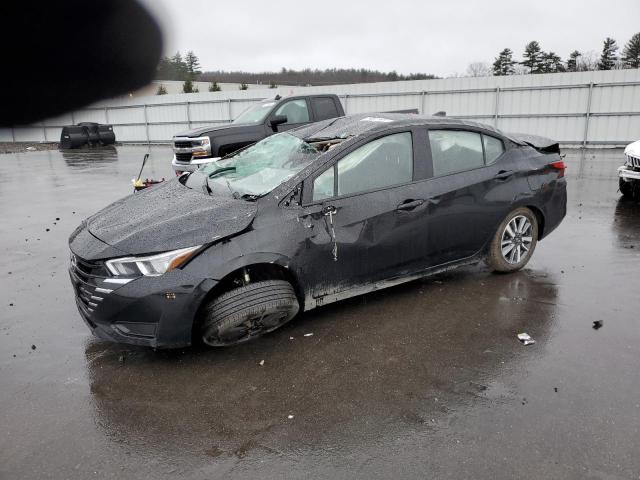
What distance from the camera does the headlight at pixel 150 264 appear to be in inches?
134

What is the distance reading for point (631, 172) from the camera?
8227mm

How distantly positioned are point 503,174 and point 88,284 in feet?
12.3

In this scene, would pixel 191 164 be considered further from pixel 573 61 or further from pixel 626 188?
pixel 573 61

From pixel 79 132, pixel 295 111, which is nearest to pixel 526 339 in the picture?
pixel 79 132

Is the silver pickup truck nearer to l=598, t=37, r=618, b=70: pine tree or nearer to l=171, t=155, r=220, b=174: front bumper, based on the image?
l=171, t=155, r=220, b=174: front bumper

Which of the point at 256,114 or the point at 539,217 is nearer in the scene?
the point at 539,217

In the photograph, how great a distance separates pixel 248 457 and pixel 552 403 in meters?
1.82

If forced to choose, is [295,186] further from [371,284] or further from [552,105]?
[552,105]

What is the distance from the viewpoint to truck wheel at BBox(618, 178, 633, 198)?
8.68 m

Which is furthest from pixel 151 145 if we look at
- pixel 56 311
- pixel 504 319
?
pixel 504 319

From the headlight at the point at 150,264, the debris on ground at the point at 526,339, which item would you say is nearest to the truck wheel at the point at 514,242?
the debris on ground at the point at 526,339

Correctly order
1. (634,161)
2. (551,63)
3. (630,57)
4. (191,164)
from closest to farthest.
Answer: (634,161) → (191,164) → (630,57) → (551,63)

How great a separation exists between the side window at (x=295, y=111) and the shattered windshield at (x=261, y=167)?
564 cm

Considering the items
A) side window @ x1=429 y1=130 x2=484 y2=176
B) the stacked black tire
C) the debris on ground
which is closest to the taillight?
side window @ x1=429 y1=130 x2=484 y2=176
